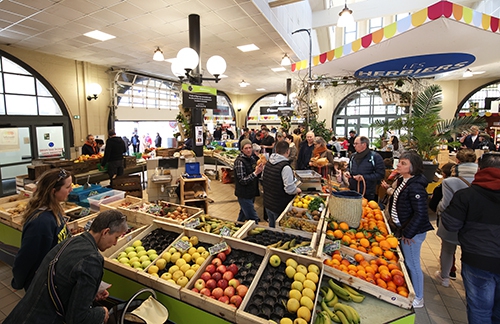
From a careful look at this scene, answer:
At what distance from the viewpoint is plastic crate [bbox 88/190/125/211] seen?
3688mm

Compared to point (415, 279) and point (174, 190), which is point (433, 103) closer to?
point (415, 279)

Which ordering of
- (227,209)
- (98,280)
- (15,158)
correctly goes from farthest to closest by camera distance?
(15,158) → (227,209) → (98,280)

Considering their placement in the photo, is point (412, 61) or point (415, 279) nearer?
point (415, 279)

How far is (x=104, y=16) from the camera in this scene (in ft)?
17.2

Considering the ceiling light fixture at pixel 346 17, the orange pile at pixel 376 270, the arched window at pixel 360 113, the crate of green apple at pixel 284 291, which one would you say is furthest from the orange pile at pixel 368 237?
the arched window at pixel 360 113

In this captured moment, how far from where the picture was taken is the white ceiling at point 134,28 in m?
4.82

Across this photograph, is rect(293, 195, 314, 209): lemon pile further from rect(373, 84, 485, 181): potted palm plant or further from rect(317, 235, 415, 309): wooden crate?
rect(373, 84, 485, 181): potted palm plant

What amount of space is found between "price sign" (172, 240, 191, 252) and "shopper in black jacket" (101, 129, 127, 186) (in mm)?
4793

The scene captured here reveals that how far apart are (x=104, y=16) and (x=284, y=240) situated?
17.8 feet

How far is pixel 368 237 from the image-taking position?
8.34ft

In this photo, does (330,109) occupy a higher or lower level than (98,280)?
→ higher

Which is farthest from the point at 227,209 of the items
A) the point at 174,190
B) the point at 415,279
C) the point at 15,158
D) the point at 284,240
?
the point at 15,158

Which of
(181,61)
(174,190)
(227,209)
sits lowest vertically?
(227,209)

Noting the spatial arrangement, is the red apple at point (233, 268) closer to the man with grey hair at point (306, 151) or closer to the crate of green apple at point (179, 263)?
the crate of green apple at point (179, 263)
